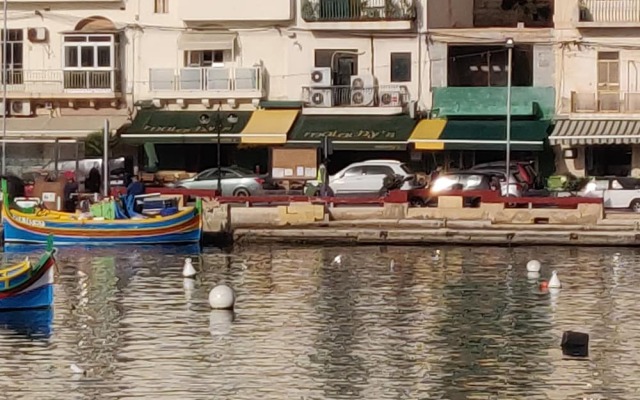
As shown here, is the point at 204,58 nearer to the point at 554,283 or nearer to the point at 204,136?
the point at 204,136

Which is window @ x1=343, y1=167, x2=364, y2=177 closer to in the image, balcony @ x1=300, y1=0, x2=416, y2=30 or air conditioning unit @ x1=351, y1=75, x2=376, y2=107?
air conditioning unit @ x1=351, y1=75, x2=376, y2=107

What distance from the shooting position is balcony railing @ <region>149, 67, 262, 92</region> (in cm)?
6100

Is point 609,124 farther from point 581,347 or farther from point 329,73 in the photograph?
point 581,347

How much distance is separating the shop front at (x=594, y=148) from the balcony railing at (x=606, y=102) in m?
0.51

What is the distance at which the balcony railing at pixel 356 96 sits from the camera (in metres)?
60.1

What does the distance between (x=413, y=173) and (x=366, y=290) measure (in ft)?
62.7

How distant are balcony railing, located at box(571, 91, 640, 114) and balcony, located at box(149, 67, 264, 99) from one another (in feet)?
33.7

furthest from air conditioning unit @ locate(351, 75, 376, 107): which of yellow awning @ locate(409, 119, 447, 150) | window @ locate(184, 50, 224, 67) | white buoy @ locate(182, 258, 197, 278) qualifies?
white buoy @ locate(182, 258, 197, 278)

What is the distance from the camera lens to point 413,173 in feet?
188

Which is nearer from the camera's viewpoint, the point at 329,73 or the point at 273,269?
the point at 273,269

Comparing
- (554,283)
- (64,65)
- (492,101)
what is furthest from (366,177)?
(554,283)

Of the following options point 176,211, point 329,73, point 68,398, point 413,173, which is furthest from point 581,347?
point 329,73

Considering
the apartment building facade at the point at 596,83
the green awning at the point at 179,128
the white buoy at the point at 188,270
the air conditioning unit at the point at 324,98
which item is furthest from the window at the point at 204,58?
the white buoy at the point at 188,270

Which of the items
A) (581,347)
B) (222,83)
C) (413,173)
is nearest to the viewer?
(581,347)
